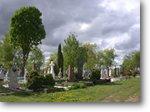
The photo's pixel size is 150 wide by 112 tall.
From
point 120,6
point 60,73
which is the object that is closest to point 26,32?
point 60,73

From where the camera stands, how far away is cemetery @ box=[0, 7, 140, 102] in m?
5.90

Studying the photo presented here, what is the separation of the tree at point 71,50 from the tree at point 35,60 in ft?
1.05

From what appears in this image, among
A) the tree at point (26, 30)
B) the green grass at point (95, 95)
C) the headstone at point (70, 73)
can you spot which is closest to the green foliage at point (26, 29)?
the tree at point (26, 30)

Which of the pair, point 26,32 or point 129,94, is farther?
point 26,32

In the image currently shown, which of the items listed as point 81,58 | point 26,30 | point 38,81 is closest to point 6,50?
point 26,30

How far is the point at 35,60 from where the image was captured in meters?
6.08

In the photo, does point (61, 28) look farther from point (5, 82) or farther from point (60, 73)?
point (5, 82)

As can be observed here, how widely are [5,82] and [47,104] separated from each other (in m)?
0.67

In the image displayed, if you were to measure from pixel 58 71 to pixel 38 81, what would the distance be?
298 mm

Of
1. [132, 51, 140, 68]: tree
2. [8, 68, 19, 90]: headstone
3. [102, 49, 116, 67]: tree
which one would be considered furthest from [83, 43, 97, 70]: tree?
[8, 68, 19, 90]: headstone

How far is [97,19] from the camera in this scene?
19.6 ft

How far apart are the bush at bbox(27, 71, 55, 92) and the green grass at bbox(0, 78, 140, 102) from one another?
0.10m

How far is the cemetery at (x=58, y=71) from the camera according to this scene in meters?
5.90

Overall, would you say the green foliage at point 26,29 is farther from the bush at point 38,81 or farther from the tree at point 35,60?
the bush at point 38,81
